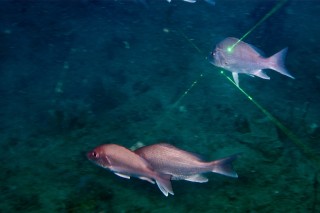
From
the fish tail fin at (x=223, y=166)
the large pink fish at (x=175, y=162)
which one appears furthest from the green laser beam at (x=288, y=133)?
the large pink fish at (x=175, y=162)

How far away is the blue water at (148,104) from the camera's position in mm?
4176

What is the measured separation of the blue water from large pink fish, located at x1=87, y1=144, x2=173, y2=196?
531 mm

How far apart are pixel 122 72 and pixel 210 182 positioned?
3330 millimetres

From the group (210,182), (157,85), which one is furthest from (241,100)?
(210,182)

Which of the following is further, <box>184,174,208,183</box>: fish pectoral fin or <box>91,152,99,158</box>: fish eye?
Result: <box>184,174,208,183</box>: fish pectoral fin

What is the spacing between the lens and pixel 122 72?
650 centimetres

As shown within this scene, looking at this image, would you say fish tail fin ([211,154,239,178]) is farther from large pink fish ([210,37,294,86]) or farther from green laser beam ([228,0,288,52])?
green laser beam ([228,0,288,52])

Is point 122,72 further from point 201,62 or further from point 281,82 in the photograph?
point 281,82

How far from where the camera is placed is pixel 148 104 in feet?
18.8

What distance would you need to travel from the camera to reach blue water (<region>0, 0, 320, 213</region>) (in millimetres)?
4176

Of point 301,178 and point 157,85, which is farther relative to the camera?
point 157,85

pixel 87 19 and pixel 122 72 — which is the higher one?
pixel 87 19

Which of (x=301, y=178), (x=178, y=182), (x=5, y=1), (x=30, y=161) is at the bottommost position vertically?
(x=30, y=161)

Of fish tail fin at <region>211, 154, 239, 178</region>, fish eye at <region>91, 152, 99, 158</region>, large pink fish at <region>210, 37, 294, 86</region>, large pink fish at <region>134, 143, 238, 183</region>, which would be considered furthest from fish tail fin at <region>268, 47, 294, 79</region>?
fish eye at <region>91, 152, 99, 158</region>
